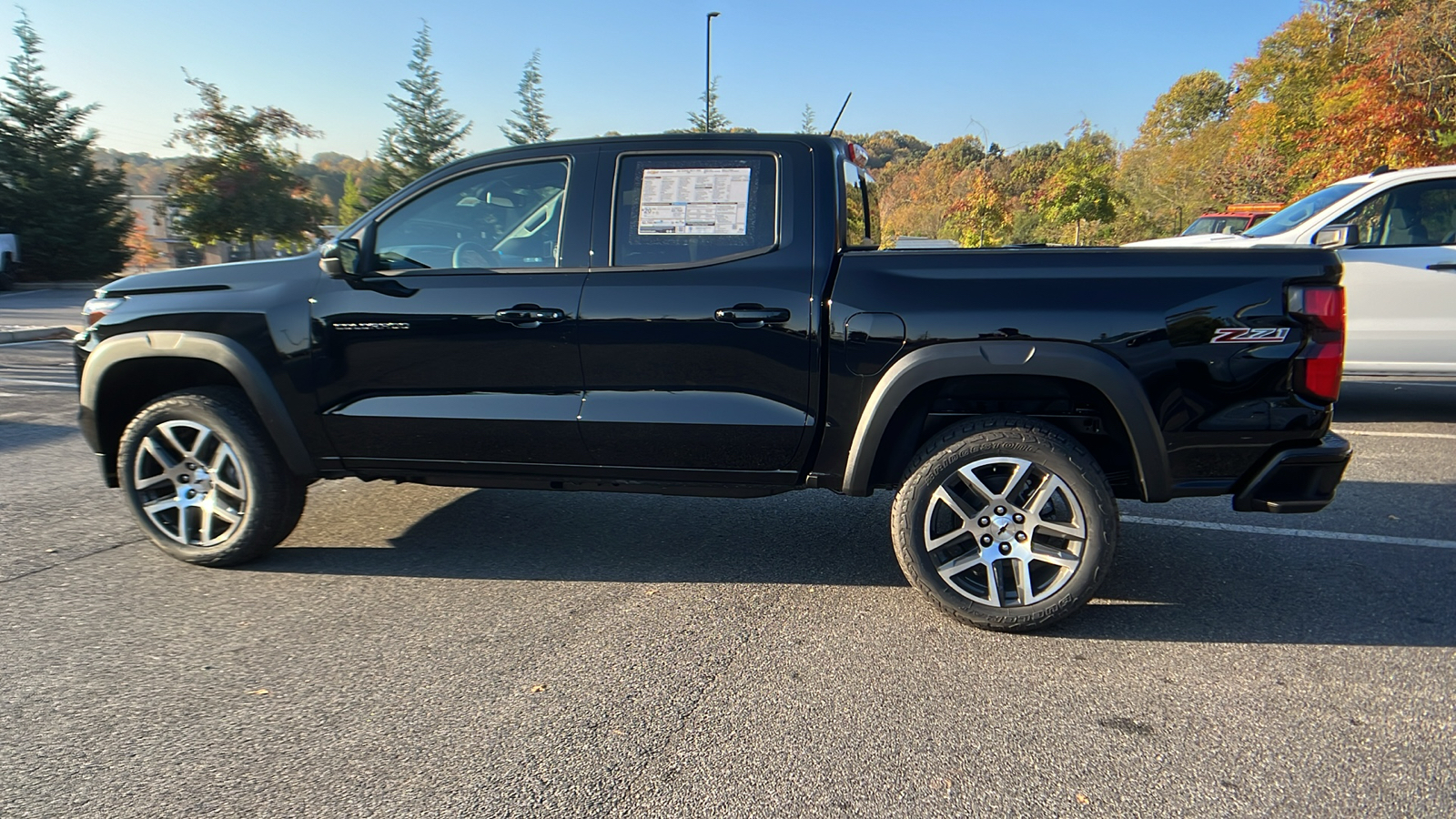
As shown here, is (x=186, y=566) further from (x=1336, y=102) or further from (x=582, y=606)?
(x=1336, y=102)

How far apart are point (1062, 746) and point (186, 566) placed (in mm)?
3805

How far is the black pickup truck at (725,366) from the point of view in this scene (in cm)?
321

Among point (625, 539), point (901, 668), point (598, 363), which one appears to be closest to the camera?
point (901, 668)

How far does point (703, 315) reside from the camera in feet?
11.4

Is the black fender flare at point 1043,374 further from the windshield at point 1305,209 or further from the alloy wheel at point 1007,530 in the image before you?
the windshield at point 1305,209

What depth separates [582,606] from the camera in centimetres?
367

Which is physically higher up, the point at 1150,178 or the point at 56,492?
the point at 1150,178

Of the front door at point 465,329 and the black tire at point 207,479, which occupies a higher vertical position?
the front door at point 465,329

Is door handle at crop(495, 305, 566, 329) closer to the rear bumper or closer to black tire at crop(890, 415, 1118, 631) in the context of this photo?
black tire at crop(890, 415, 1118, 631)

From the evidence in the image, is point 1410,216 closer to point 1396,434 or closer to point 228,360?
point 1396,434

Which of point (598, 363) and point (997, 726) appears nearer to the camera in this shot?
point (997, 726)

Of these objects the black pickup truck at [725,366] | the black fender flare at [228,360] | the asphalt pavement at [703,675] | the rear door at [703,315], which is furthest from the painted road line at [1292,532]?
the black fender flare at [228,360]

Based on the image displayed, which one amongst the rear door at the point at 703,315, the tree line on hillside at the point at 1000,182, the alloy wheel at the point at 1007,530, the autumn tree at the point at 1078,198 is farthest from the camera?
the autumn tree at the point at 1078,198

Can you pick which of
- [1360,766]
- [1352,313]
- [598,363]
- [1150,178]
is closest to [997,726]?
[1360,766]
